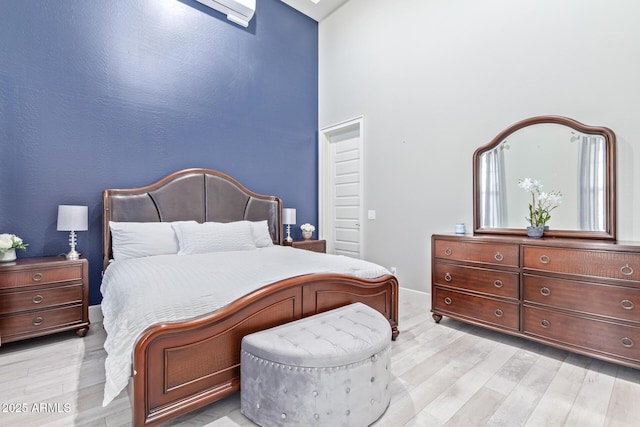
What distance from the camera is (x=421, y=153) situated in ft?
11.6

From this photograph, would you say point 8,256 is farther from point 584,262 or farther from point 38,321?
point 584,262

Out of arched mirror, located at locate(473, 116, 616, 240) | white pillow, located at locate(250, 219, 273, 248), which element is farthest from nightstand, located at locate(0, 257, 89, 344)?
arched mirror, located at locate(473, 116, 616, 240)

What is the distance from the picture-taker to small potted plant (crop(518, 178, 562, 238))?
99.3 inches

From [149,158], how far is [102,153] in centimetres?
42

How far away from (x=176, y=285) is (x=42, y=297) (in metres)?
1.59

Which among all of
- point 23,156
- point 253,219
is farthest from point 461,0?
point 23,156

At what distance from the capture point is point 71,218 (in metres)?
2.67

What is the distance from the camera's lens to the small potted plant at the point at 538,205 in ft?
8.28

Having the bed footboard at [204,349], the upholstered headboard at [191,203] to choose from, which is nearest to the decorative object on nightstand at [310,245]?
the upholstered headboard at [191,203]

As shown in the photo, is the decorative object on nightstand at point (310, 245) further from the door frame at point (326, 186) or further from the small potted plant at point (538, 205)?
the small potted plant at point (538, 205)

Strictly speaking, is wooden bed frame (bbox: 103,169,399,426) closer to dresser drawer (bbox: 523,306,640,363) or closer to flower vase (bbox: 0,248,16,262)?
flower vase (bbox: 0,248,16,262)

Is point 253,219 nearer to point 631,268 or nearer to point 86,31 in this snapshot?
point 86,31

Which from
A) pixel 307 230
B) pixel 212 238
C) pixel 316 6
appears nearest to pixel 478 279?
pixel 307 230

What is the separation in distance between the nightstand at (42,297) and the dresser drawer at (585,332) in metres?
3.68
